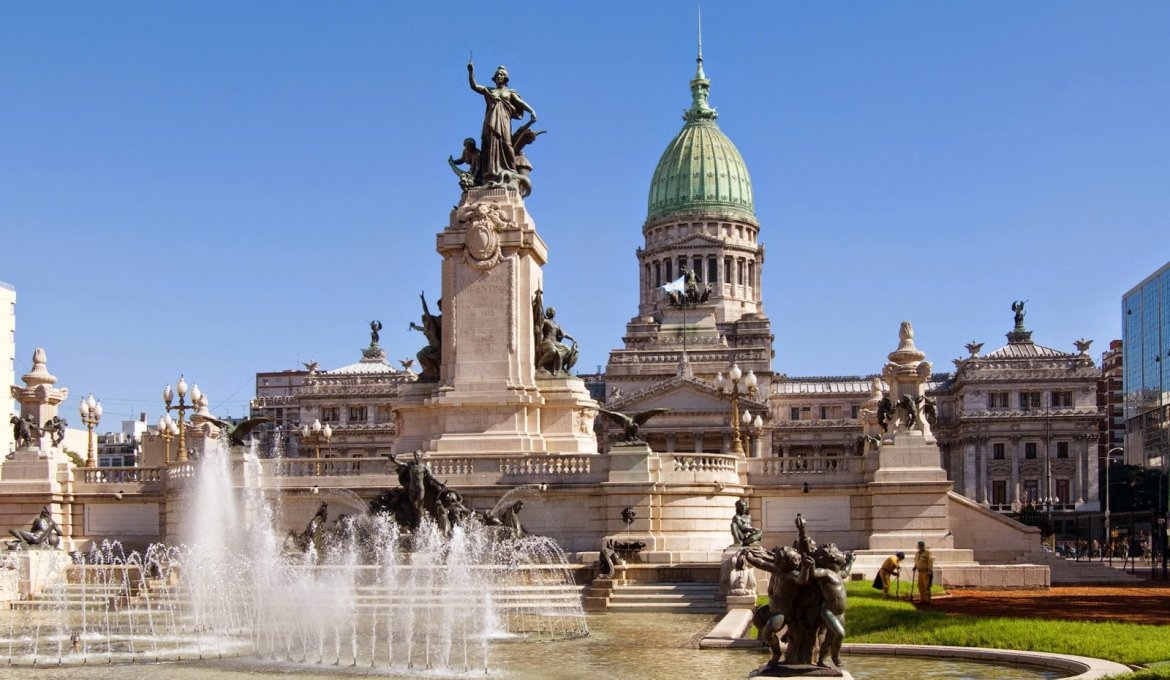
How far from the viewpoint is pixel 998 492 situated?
4732 inches

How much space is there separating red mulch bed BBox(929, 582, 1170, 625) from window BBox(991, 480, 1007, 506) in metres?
84.7

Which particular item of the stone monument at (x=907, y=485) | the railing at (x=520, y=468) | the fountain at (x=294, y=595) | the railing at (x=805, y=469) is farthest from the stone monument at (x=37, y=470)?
the stone monument at (x=907, y=485)

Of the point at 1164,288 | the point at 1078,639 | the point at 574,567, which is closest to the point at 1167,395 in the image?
the point at 1164,288

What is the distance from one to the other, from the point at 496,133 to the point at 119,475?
16444mm

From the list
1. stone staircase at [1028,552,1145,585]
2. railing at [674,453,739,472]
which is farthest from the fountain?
stone staircase at [1028,552,1145,585]

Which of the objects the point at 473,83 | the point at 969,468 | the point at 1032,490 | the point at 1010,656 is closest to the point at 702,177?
the point at 969,468

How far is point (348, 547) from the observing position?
36.8m

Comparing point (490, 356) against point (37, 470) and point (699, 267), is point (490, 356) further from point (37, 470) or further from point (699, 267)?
point (699, 267)

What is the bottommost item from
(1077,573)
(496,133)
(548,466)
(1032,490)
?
(1032,490)

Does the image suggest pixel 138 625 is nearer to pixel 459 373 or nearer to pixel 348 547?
pixel 348 547

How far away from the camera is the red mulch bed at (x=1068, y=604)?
88.6ft

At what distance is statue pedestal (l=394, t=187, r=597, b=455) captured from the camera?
1672 inches

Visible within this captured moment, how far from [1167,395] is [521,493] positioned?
282ft

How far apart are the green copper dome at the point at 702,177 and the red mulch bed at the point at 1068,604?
360 feet
